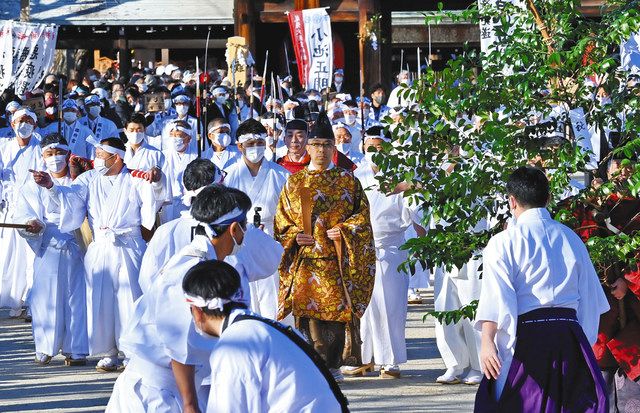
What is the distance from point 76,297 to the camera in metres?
11.4

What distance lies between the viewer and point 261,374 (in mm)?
4504

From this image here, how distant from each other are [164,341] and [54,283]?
20.5ft

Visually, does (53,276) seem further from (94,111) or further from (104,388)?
(94,111)

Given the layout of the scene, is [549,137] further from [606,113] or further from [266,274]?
[266,274]

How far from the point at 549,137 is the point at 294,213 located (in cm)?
325

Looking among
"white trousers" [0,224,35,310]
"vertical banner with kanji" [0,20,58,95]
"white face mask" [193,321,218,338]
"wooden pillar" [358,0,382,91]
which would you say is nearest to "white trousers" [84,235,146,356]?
"white trousers" [0,224,35,310]

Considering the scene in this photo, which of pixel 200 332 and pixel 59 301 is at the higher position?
pixel 200 332

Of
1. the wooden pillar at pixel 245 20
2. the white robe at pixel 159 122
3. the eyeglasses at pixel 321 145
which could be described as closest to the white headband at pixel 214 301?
the eyeglasses at pixel 321 145

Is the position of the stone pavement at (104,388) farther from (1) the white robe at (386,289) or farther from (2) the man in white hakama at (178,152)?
(2) the man in white hakama at (178,152)

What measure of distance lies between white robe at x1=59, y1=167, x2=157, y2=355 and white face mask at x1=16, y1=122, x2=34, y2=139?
13.7 ft

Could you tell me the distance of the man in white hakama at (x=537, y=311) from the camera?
244 inches

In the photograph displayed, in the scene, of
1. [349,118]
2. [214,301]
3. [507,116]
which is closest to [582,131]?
[507,116]

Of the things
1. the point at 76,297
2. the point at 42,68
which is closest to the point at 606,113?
the point at 76,297

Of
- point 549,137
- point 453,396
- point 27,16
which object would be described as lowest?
point 453,396
